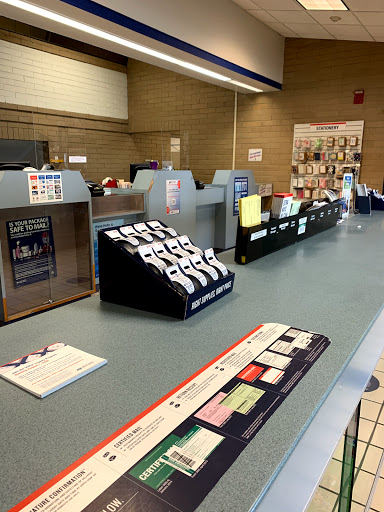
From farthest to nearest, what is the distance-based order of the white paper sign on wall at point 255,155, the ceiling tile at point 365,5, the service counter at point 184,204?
the white paper sign on wall at point 255,155, the service counter at point 184,204, the ceiling tile at point 365,5

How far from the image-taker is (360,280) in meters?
1.64

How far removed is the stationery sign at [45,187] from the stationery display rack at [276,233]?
2.58 meters

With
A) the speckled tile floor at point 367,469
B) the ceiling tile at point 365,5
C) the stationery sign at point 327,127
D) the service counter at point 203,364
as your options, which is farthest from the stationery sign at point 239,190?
the service counter at point 203,364

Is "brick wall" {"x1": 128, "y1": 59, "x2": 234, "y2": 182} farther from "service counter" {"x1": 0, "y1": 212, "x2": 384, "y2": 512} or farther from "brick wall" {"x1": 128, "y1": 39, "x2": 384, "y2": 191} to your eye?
"service counter" {"x1": 0, "y1": 212, "x2": 384, "y2": 512}

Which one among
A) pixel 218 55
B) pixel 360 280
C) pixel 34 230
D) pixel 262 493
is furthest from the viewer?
pixel 218 55

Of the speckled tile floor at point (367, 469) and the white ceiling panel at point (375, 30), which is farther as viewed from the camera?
the white ceiling panel at point (375, 30)

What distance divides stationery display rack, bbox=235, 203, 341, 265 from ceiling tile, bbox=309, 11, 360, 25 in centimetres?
361

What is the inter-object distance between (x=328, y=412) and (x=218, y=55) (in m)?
5.73

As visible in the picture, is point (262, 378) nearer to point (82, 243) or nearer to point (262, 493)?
point (262, 493)

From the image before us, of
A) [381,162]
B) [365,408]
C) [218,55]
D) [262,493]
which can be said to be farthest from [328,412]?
[381,162]

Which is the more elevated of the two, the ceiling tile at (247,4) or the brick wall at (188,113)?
the ceiling tile at (247,4)

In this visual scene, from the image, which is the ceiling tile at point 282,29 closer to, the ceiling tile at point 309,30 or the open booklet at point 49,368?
the ceiling tile at point 309,30

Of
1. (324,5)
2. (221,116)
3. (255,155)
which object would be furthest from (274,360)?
(221,116)

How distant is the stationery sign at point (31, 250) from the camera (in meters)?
3.87
